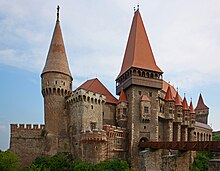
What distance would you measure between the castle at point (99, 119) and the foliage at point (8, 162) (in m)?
2.07

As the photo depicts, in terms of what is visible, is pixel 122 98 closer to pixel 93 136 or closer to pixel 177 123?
pixel 93 136

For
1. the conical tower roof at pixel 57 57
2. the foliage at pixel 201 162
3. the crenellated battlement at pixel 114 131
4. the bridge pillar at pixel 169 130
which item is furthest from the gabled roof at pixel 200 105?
the conical tower roof at pixel 57 57

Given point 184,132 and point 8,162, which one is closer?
point 8,162

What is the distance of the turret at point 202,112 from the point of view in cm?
6975

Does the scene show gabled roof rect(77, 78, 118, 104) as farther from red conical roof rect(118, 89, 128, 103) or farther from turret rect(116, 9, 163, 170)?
turret rect(116, 9, 163, 170)

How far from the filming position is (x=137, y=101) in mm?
36906

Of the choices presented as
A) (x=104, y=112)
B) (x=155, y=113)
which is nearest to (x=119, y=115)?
(x=104, y=112)

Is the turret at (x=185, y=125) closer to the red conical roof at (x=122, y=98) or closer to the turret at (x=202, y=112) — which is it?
the red conical roof at (x=122, y=98)

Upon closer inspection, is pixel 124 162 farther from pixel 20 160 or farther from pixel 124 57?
pixel 124 57

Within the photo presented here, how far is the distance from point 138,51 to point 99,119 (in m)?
10.5

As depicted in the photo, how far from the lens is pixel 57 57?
36812 mm

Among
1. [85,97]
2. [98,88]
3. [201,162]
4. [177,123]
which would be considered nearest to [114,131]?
[85,97]

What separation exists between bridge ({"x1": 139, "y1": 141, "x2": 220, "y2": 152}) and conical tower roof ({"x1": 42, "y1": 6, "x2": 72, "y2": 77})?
12152 mm

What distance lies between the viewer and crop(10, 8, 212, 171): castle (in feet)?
111
